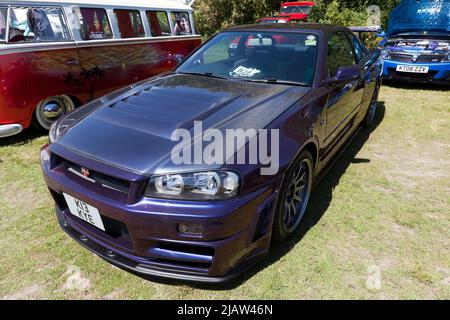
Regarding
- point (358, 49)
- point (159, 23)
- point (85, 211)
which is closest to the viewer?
point (85, 211)

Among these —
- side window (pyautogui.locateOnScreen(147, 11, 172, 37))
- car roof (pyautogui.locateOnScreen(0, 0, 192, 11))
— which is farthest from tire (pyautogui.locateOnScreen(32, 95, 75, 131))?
side window (pyautogui.locateOnScreen(147, 11, 172, 37))

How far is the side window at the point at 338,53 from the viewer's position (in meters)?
3.20

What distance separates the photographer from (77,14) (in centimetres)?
498

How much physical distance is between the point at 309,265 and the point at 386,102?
5114 mm

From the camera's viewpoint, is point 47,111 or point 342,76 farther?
point 47,111

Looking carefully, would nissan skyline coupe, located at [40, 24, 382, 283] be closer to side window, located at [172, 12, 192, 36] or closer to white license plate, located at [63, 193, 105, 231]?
white license plate, located at [63, 193, 105, 231]

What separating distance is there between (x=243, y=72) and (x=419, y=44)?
19.2 feet

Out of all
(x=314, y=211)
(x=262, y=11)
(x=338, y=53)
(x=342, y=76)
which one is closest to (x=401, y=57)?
(x=338, y=53)

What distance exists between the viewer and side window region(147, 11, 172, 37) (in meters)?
6.37

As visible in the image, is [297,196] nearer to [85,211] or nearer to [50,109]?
[85,211]

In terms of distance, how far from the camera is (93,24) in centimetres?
524

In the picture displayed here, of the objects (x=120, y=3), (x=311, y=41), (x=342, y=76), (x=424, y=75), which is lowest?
(x=424, y=75)

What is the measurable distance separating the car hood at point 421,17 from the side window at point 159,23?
5.09 metres

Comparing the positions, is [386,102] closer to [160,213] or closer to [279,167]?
[279,167]
